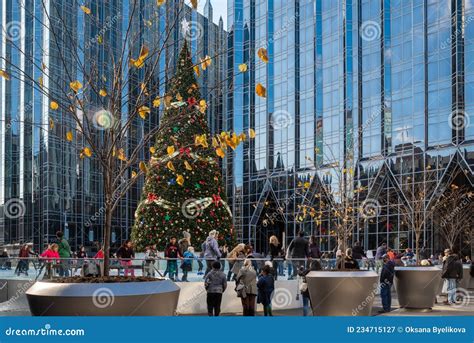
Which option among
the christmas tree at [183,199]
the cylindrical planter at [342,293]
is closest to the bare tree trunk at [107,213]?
the cylindrical planter at [342,293]

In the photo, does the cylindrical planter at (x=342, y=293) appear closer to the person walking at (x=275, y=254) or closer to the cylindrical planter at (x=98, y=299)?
the person walking at (x=275, y=254)

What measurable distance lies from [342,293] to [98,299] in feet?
25.8

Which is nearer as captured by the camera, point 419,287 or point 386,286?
point 386,286

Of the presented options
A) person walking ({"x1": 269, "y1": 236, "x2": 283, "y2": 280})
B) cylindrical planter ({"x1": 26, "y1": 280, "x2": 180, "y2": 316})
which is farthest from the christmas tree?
cylindrical planter ({"x1": 26, "y1": 280, "x2": 180, "y2": 316})

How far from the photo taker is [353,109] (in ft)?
164

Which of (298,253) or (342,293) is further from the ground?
(298,253)

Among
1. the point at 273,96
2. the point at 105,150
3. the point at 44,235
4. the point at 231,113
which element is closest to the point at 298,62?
the point at 273,96

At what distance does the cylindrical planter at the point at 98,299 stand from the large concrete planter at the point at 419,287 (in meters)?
12.4

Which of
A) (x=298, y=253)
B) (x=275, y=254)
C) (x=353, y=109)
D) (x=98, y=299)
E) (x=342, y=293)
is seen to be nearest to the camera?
(x=98, y=299)

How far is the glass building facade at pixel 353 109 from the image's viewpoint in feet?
142

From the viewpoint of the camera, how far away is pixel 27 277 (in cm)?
1827

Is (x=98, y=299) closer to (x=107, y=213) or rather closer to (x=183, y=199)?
(x=107, y=213)

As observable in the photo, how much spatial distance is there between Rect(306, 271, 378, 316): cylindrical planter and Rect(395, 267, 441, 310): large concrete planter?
452 cm

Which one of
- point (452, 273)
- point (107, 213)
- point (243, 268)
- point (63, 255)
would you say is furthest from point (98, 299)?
point (452, 273)
